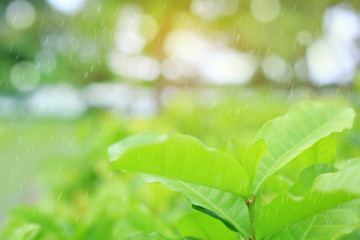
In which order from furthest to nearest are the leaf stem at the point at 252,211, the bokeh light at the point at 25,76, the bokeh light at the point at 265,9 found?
the bokeh light at the point at 25,76 → the bokeh light at the point at 265,9 → the leaf stem at the point at 252,211

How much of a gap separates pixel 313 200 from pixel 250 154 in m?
0.13

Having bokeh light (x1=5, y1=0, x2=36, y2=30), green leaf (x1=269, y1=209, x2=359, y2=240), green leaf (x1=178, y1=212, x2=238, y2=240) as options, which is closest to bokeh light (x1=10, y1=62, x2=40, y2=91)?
bokeh light (x1=5, y1=0, x2=36, y2=30)

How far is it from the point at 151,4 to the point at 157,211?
911 centimetres

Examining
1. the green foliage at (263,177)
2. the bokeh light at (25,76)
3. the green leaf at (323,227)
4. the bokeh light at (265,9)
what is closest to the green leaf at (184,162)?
the green foliage at (263,177)

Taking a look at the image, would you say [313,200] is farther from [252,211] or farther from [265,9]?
[265,9]

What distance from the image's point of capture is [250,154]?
0.63 metres

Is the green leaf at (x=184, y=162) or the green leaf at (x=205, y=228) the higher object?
the green leaf at (x=184, y=162)

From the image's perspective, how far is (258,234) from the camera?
2.02 feet

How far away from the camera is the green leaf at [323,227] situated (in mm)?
618

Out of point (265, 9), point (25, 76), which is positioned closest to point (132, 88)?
point (265, 9)

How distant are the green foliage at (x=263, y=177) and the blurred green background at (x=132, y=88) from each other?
350mm

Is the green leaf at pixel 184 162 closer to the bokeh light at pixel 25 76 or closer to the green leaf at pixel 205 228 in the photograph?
the green leaf at pixel 205 228

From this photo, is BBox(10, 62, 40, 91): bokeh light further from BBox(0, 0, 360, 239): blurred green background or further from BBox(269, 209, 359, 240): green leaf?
BBox(269, 209, 359, 240): green leaf

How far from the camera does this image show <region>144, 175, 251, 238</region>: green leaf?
63 cm
